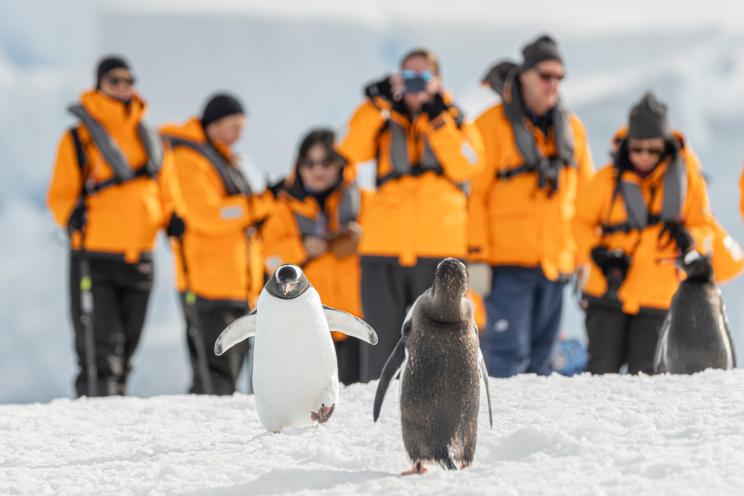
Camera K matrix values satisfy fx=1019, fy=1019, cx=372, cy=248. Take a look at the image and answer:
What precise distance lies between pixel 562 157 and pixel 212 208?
2.26m

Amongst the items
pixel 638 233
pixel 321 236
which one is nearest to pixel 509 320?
pixel 638 233

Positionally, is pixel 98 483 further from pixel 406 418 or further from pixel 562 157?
pixel 562 157

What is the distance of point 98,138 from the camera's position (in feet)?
21.0

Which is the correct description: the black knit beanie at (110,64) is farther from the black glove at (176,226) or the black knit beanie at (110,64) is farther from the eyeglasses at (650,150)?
the eyeglasses at (650,150)

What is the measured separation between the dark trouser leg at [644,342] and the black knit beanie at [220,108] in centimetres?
303

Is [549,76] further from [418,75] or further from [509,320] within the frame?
[509,320]

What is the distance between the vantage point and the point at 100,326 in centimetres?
625

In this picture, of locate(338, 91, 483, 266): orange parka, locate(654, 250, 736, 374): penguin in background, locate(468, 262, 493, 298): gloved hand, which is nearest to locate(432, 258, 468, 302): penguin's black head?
locate(654, 250, 736, 374): penguin in background

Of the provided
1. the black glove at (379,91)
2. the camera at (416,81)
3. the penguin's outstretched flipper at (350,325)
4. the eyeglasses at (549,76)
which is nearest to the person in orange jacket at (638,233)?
the eyeglasses at (549,76)

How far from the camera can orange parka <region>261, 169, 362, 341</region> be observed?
602 centimetres

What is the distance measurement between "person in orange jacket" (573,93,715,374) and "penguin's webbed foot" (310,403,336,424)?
241 cm

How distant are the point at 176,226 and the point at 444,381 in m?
3.85

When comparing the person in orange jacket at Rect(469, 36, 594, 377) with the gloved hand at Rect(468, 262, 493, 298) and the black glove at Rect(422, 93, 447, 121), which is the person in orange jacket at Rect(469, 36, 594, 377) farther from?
the black glove at Rect(422, 93, 447, 121)

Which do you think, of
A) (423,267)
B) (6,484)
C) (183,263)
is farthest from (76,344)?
(6,484)
